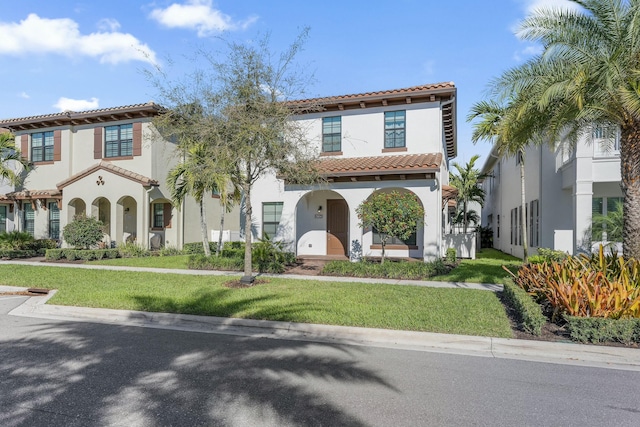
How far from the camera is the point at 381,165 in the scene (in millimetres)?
14781

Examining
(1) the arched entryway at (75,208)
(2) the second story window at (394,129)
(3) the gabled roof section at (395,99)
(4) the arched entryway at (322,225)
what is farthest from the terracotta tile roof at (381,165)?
(1) the arched entryway at (75,208)

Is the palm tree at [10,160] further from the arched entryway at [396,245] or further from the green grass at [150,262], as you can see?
the arched entryway at [396,245]

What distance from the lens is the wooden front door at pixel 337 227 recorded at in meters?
17.5

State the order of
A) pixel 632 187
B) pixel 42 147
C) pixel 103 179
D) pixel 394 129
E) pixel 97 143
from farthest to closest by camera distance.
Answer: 1. pixel 42 147
2. pixel 97 143
3. pixel 103 179
4. pixel 394 129
5. pixel 632 187

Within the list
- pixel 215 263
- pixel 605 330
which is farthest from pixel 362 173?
pixel 605 330

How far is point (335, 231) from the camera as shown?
17.6 m

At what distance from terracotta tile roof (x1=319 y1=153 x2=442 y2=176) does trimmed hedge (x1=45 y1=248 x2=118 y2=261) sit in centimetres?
1011

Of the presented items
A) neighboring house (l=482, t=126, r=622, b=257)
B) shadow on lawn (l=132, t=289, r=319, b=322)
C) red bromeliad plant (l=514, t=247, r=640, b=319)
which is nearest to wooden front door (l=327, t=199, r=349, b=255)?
neighboring house (l=482, t=126, r=622, b=257)

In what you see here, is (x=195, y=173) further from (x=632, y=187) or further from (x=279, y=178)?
(x=632, y=187)

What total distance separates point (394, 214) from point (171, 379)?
9395mm

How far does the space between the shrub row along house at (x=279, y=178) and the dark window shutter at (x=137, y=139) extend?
0.05 metres

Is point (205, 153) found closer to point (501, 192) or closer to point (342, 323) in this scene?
point (342, 323)

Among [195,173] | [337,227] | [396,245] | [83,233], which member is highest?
[195,173]

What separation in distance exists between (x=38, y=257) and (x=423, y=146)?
17499 mm
